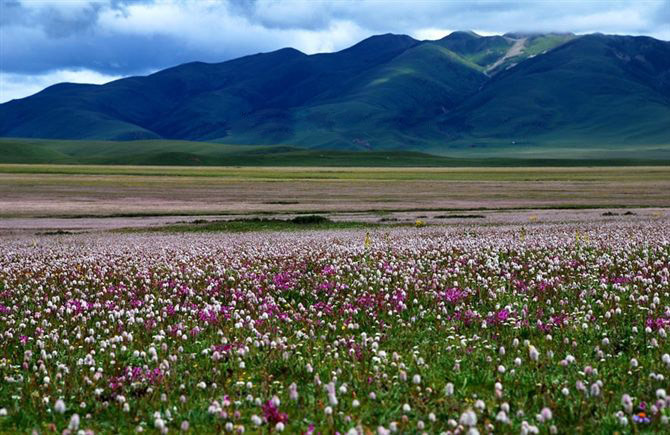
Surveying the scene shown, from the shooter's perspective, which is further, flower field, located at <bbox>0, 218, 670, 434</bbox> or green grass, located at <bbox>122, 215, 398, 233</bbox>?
green grass, located at <bbox>122, 215, 398, 233</bbox>

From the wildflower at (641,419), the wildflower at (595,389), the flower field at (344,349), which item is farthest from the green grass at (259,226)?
the wildflower at (641,419)

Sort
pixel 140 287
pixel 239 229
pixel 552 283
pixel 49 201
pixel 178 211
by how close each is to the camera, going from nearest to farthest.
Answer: pixel 552 283
pixel 140 287
pixel 239 229
pixel 178 211
pixel 49 201

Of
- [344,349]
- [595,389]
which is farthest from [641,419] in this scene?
[344,349]

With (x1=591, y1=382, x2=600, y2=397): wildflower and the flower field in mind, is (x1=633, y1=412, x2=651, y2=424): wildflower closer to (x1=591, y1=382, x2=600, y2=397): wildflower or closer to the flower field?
the flower field

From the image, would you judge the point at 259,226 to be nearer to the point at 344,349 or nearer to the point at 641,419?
the point at 344,349

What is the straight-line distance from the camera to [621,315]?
1201cm

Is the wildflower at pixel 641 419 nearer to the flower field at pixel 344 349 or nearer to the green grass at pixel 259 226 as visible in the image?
the flower field at pixel 344 349

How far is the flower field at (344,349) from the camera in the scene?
768 centimetres

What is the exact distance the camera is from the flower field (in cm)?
768

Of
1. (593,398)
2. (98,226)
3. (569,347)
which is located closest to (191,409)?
(593,398)

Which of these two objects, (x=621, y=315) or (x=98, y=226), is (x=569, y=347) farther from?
(x=98, y=226)

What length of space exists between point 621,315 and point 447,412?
18.4ft

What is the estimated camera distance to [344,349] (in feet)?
34.3

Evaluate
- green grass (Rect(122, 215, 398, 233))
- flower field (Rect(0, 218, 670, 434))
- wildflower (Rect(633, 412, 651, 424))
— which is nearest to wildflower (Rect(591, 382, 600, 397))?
flower field (Rect(0, 218, 670, 434))
